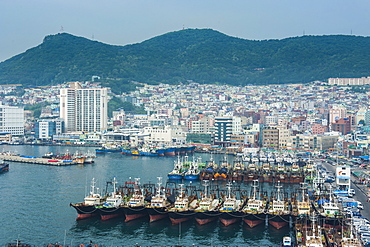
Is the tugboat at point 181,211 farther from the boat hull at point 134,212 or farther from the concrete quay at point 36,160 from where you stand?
the concrete quay at point 36,160

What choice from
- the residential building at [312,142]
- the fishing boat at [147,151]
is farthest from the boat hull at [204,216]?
the residential building at [312,142]

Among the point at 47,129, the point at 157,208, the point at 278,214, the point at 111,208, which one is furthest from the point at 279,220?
A: the point at 47,129

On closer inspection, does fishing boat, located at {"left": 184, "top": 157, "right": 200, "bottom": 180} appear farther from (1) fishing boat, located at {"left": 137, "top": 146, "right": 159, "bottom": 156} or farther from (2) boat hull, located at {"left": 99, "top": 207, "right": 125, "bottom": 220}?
(1) fishing boat, located at {"left": 137, "top": 146, "right": 159, "bottom": 156}

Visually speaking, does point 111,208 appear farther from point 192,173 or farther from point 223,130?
point 223,130

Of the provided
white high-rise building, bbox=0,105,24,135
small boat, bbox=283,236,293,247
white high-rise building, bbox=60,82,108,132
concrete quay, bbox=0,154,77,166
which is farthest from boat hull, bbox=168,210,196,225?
white high-rise building, bbox=0,105,24,135

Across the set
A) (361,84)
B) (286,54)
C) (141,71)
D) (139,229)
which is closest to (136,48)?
(141,71)
